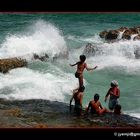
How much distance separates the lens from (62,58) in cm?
1453

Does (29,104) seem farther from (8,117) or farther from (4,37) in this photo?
(4,37)

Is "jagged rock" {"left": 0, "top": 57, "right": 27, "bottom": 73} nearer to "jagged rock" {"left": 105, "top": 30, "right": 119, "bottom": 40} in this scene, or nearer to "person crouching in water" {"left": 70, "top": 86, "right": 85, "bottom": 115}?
"person crouching in water" {"left": 70, "top": 86, "right": 85, "bottom": 115}

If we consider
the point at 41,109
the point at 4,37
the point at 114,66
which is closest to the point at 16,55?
the point at 4,37

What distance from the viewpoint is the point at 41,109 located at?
46.4 ft

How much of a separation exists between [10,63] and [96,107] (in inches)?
91.3

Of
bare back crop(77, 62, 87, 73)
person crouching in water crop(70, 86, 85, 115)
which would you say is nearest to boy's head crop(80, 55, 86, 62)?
bare back crop(77, 62, 87, 73)

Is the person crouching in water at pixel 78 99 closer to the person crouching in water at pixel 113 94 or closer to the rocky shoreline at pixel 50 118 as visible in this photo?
the rocky shoreline at pixel 50 118

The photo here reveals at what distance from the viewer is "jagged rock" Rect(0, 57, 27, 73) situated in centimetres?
1425

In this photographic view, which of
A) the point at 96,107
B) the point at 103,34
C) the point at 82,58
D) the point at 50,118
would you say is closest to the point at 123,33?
the point at 103,34

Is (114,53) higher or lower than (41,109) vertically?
higher

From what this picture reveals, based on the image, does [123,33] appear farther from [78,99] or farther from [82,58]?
[78,99]

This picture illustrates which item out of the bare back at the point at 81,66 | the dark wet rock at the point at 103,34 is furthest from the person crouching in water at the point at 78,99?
the dark wet rock at the point at 103,34
